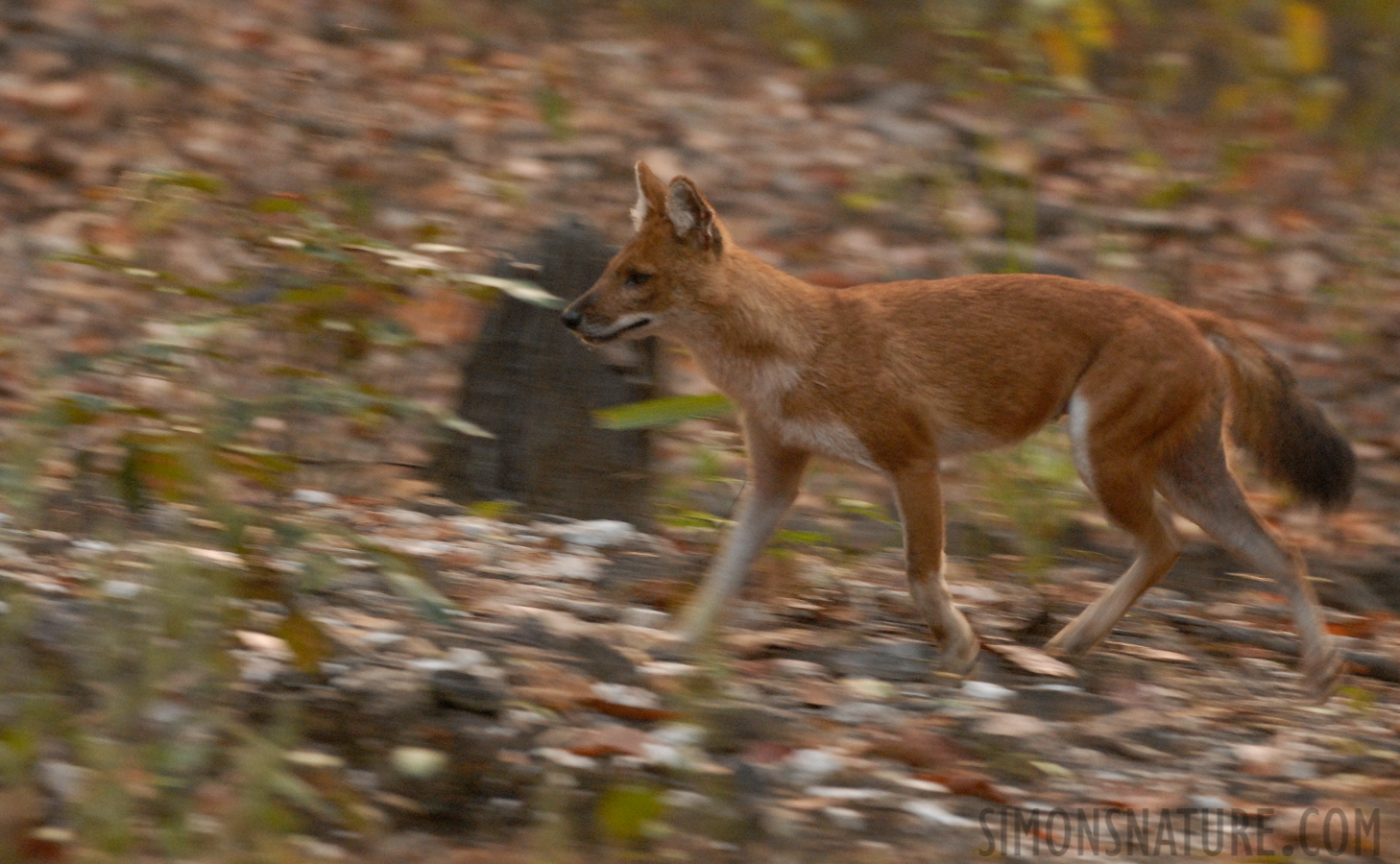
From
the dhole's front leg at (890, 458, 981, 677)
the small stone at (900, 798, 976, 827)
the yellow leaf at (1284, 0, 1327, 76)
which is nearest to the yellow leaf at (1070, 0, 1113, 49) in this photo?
the yellow leaf at (1284, 0, 1327, 76)

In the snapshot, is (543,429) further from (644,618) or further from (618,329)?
(644,618)

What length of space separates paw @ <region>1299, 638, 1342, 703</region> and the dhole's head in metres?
2.54

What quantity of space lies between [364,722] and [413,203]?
5803mm

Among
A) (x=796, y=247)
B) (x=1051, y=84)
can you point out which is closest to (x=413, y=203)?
(x=796, y=247)

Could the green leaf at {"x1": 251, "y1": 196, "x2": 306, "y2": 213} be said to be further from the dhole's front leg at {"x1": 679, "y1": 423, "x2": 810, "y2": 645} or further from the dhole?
the dhole's front leg at {"x1": 679, "y1": 423, "x2": 810, "y2": 645}

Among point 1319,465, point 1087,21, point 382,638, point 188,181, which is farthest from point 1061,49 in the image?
point 382,638

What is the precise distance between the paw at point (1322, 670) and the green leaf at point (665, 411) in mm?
2270

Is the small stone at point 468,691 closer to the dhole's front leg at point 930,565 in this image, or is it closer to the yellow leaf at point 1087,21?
the dhole's front leg at point 930,565

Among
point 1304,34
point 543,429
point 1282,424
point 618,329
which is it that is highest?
point 1304,34

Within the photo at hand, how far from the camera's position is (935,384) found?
518cm

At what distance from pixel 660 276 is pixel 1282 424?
2493 mm

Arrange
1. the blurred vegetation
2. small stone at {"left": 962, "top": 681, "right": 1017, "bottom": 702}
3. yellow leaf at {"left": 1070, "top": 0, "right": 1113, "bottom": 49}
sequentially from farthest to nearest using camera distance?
the blurred vegetation < yellow leaf at {"left": 1070, "top": 0, "right": 1113, "bottom": 49} < small stone at {"left": 962, "top": 681, "right": 1017, "bottom": 702}

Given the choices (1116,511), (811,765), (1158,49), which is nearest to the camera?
(811,765)

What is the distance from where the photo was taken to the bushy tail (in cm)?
552
